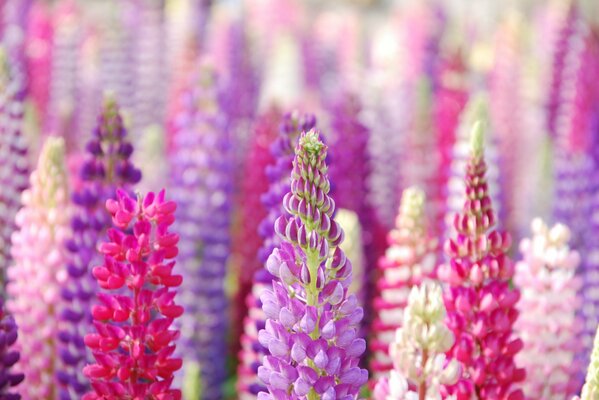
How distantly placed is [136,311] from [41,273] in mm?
419

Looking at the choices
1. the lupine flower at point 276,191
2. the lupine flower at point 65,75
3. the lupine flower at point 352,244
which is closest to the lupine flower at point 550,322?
the lupine flower at point 352,244

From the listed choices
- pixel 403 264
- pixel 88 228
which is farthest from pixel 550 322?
pixel 88 228

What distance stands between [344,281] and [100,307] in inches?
13.4

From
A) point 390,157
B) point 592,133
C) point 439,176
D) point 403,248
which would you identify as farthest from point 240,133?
point 403,248

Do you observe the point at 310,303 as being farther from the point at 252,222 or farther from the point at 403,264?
the point at 252,222

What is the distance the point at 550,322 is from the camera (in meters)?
1.60

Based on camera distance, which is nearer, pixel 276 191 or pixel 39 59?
pixel 276 191

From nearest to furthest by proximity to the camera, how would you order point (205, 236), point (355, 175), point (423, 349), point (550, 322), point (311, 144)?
point (311, 144)
point (423, 349)
point (550, 322)
point (205, 236)
point (355, 175)

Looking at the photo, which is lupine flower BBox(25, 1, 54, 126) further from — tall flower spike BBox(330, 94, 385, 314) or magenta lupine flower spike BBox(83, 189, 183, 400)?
magenta lupine flower spike BBox(83, 189, 183, 400)

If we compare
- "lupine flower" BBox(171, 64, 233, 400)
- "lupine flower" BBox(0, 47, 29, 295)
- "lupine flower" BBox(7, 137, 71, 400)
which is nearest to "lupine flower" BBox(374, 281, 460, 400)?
"lupine flower" BBox(7, 137, 71, 400)

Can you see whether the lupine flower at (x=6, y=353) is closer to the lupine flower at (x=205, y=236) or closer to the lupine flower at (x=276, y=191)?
the lupine flower at (x=276, y=191)

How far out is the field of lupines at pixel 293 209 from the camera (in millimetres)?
1273

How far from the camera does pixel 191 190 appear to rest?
2352 millimetres

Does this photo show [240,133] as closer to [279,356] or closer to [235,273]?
[235,273]
